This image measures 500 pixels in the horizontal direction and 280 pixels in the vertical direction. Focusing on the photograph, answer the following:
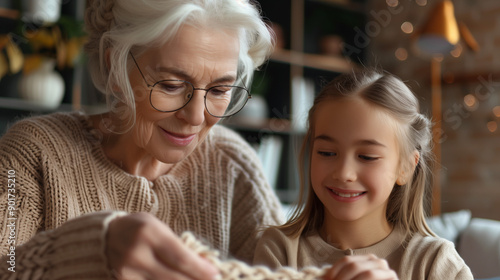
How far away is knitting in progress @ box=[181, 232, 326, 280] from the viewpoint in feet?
2.07

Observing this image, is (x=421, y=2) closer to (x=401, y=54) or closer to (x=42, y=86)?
(x=401, y=54)

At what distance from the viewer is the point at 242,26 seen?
1060 mm

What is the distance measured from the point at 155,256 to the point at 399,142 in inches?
22.2

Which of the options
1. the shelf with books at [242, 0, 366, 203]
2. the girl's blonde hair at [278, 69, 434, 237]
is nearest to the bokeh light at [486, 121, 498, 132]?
the shelf with books at [242, 0, 366, 203]

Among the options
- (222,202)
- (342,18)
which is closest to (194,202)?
(222,202)

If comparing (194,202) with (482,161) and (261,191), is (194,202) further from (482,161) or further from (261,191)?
(482,161)

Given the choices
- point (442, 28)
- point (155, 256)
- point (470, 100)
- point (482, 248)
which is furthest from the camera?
point (470, 100)

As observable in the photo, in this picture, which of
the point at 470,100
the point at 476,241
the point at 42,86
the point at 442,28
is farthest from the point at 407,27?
the point at 42,86

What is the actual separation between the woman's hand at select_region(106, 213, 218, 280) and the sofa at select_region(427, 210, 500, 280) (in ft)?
3.72

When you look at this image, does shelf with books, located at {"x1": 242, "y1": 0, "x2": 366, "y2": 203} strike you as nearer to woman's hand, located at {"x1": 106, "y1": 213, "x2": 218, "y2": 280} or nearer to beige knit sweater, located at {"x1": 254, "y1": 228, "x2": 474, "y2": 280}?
beige knit sweater, located at {"x1": 254, "y1": 228, "x2": 474, "y2": 280}

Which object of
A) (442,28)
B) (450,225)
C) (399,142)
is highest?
(442,28)

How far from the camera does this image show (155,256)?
1.98ft

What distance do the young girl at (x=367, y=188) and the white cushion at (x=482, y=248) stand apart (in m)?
0.62

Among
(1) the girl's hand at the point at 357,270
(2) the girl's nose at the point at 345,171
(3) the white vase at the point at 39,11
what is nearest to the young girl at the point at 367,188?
(2) the girl's nose at the point at 345,171
